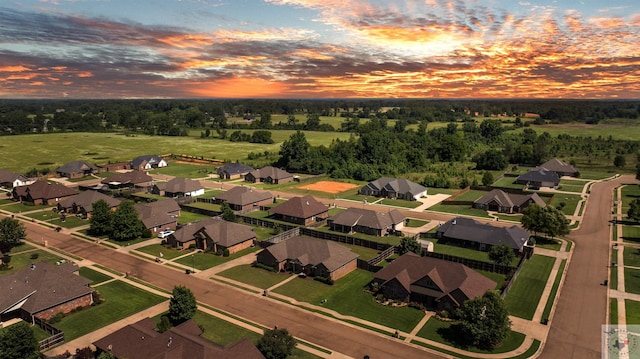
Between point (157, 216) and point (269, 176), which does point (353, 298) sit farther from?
point (269, 176)

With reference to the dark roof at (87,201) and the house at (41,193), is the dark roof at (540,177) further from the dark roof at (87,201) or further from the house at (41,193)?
the house at (41,193)

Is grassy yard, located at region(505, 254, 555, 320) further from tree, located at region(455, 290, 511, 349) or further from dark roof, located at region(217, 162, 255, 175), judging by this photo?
dark roof, located at region(217, 162, 255, 175)

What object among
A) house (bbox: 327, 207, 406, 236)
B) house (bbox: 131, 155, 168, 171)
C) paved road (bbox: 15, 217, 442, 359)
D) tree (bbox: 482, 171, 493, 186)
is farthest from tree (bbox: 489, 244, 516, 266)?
house (bbox: 131, 155, 168, 171)

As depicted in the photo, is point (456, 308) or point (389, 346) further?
point (456, 308)

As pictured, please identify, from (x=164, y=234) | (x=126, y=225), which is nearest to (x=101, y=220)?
(x=126, y=225)

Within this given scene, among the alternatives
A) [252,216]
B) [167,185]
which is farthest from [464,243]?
[167,185]

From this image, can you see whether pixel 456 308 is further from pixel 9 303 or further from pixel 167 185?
pixel 167 185
